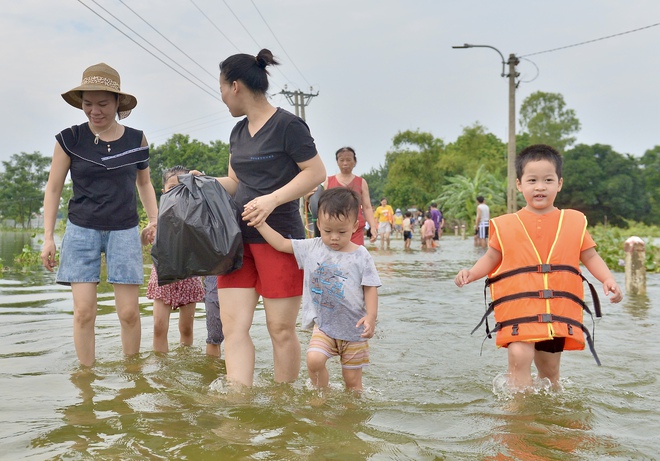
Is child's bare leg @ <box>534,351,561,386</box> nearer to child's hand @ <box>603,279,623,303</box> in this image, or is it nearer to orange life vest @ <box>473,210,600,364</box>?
orange life vest @ <box>473,210,600,364</box>

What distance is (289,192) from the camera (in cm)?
410

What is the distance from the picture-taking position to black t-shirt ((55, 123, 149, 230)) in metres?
4.86

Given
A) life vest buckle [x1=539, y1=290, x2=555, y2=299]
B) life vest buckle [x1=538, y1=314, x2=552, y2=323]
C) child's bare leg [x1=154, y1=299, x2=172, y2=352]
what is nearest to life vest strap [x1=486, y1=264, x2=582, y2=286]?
life vest buckle [x1=539, y1=290, x2=555, y2=299]

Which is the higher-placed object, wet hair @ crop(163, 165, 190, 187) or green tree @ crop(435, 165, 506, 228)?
green tree @ crop(435, 165, 506, 228)


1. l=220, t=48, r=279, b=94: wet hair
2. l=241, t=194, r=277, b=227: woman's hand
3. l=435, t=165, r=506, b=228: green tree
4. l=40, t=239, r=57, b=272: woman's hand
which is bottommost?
l=40, t=239, r=57, b=272: woman's hand

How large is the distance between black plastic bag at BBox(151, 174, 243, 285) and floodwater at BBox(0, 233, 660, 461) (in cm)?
77

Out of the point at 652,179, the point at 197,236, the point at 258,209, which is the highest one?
the point at 652,179

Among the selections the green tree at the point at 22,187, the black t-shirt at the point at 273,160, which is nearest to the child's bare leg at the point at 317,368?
the black t-shirt at the point at 273,160

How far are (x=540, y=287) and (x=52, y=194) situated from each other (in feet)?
10.9

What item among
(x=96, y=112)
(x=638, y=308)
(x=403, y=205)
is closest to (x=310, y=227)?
(x=638, y=308)

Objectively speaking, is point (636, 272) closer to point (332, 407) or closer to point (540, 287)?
point (540, 287)

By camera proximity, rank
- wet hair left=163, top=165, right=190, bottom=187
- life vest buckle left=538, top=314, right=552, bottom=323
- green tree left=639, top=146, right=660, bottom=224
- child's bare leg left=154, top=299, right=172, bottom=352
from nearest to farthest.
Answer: life vest buckle left=538, top=314, right=552, bottom=323, child's bare leg left=154, top=299, right=172, bottom=352, wet hair left=163, top=165, right=190, bottom=187, green tree left=639, top=146, right=660, bottom=224

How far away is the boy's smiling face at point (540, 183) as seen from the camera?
4.36m

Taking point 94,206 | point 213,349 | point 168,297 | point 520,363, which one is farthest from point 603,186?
point 94,206
